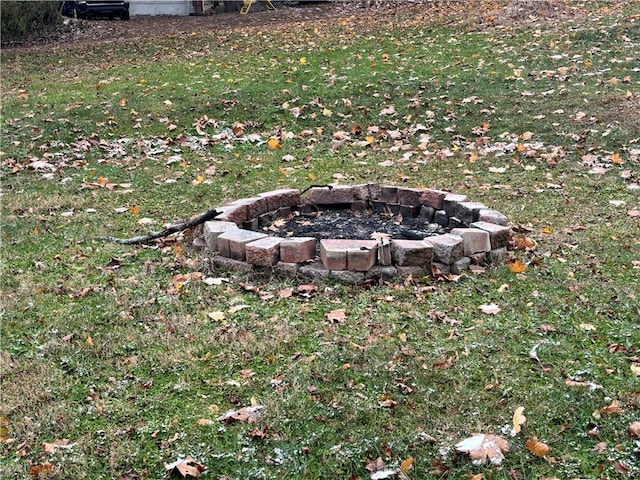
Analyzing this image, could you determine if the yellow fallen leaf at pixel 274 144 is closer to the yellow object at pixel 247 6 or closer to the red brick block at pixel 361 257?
the red brick block at pixel 361 257

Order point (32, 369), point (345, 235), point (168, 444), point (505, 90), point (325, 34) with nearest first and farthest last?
1. point (168, 444)
2. point (32, 369)
3. point (345, 235)
4. point (505, 90)
5. point (325, 34)

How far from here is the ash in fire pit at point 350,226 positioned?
5.07 metres

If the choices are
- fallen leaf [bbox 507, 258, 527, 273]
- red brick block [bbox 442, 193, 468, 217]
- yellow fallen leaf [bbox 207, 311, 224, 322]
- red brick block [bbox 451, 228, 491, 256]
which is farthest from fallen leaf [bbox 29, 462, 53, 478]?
red brick block [bbox 442, 193, 468, 217]

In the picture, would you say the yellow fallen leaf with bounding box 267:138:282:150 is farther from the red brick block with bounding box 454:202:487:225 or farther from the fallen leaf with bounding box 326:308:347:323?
the fallen leaf with bounding box 326:308:347:323

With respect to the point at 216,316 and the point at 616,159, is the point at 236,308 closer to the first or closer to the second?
the point at 216,316

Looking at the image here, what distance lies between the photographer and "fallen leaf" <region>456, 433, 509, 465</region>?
2.76 m

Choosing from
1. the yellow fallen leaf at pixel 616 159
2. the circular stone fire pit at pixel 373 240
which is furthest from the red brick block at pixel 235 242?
the yellow fallen leaf at pixel 616 159

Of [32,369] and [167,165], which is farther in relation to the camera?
[167,165]

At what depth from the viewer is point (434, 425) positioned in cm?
297

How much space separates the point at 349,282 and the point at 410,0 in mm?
15809

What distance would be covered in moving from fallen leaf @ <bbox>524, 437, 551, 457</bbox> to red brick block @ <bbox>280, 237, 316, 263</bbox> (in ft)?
6.85

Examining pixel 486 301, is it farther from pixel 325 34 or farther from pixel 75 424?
pixel 325 34

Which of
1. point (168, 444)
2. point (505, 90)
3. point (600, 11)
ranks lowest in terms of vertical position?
point (168, 444)

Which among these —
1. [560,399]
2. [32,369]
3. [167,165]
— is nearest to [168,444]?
[32,369]
